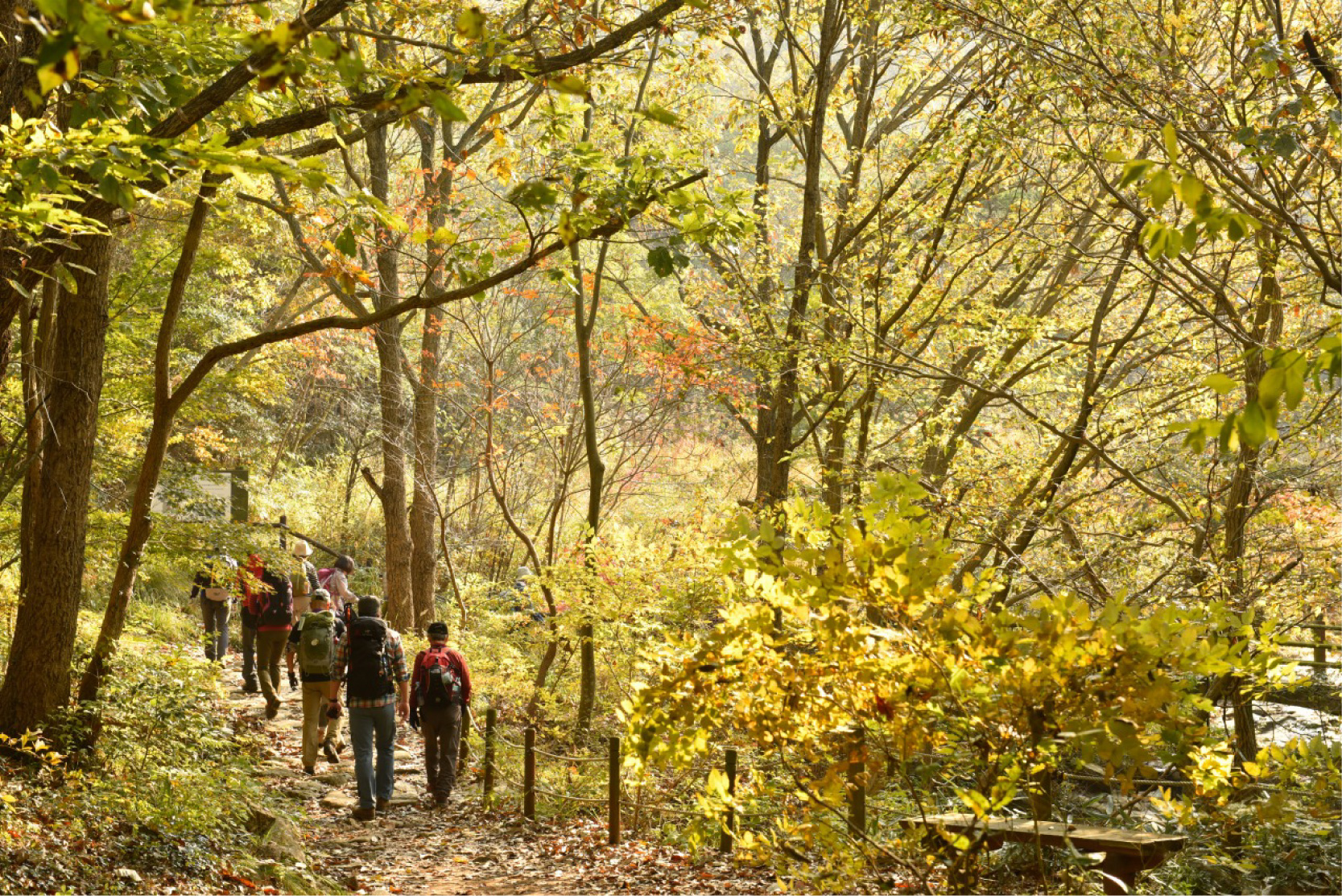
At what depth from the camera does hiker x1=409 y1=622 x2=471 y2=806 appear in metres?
9.38

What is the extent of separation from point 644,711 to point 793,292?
28.1 ft

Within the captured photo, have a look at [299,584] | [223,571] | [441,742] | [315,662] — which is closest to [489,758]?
[441,742]

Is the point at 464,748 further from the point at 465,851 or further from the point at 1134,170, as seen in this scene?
the point at 1134,170

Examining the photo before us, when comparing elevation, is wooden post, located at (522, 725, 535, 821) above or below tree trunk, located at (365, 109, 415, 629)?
below

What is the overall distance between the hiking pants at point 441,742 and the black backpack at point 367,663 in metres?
0.60

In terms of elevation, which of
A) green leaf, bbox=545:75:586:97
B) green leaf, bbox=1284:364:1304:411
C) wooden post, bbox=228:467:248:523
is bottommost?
green leaf, bbox=1284:364:1304:411

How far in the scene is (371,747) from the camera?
9.04 meters

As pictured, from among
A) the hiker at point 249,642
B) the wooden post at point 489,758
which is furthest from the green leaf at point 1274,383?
the hiker at point 249,642

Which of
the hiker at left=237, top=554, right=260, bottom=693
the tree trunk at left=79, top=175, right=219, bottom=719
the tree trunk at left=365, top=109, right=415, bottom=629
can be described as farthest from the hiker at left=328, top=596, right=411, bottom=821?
the tree trunk at left=365, top=109, right=415, bottom=629

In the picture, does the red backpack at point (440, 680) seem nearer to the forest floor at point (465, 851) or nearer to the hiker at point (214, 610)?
the forest floor at point (465, 851)

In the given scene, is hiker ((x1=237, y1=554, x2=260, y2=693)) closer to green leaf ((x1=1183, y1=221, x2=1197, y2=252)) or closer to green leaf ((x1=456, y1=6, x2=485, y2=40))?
green leaf ((x1=456, y1=6, x2=485, y2=40))

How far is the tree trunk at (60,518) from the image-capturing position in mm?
7242

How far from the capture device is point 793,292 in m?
11.6

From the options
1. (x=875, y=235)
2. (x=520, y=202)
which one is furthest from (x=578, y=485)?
(x=520, y=202)
